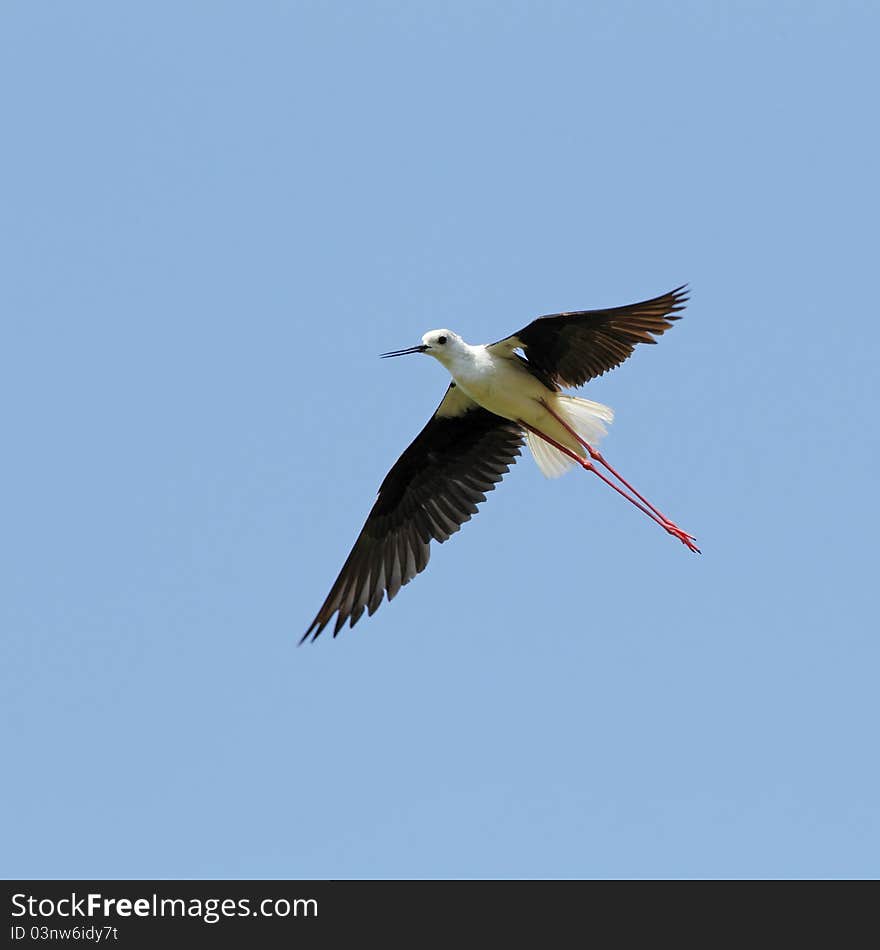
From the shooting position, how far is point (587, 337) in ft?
51.2

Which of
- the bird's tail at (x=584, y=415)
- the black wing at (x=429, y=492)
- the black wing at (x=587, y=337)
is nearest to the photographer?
the black wing at (x=587, y=337)

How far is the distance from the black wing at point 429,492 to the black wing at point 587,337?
1.35 m

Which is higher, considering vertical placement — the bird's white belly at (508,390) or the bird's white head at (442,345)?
the bird's white head at (442,345)

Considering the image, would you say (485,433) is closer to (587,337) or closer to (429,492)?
(429,492)

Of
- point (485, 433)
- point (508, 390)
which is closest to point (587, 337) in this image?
point (508, 390)

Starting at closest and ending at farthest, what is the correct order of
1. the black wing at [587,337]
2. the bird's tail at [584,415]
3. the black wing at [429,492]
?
the black wing at [587,337] → the bird's tail at [584,415] → the black wing at [429,492]

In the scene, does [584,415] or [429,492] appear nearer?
[584,415]

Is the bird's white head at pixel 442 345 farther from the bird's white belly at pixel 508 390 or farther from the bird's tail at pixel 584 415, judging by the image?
the bird's tail at pixel 584 415

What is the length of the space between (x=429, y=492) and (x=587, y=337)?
8.85 ft

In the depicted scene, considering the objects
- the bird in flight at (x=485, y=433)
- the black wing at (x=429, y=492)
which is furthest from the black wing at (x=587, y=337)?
the black wing at (x=429, y=492)

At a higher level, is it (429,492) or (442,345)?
(442,345)

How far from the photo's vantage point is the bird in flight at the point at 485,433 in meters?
15.6

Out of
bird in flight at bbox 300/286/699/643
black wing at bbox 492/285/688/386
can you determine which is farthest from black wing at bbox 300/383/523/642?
black wing at bbox 492/285/688/386
